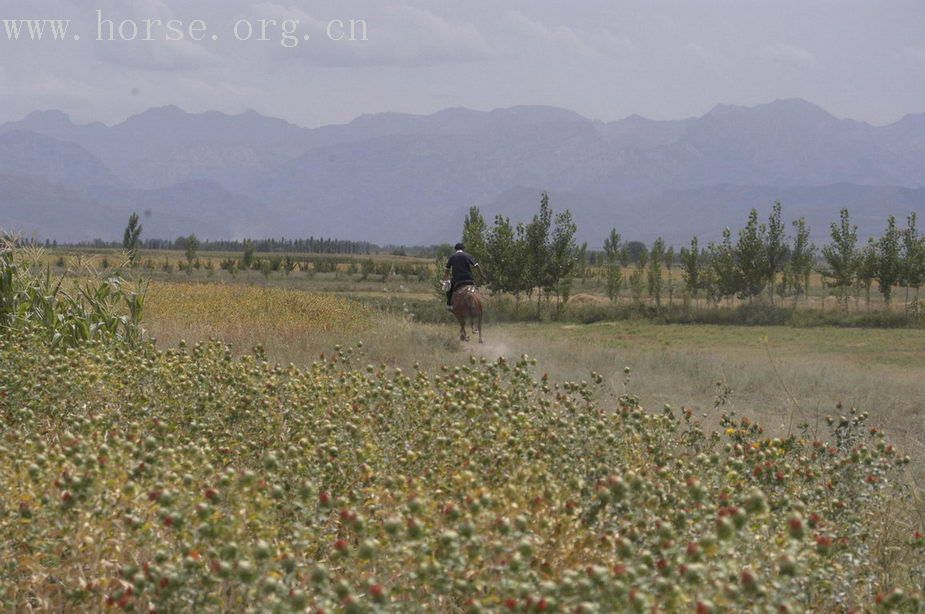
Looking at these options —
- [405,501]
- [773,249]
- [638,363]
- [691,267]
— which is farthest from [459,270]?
[691,267]

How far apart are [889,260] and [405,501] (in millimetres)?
49485

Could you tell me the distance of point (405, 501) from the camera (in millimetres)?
4449

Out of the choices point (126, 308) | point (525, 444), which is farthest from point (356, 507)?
point (126, 308)

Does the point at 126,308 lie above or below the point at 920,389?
above

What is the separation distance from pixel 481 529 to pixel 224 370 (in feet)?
14.9

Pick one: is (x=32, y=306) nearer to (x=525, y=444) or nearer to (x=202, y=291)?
(x=525, y=444)

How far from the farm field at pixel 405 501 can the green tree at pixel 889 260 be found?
137 ft

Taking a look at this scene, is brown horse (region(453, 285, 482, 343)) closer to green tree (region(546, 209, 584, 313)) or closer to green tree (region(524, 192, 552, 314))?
green tree (region(524, 192, 552, 314))

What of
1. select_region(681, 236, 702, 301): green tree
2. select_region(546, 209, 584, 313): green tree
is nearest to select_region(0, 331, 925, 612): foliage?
select_region(546, 209, 584, 313): green tree

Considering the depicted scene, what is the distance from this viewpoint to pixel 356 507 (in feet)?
15.4

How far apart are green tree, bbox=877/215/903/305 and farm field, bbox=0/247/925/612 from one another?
41862 mm

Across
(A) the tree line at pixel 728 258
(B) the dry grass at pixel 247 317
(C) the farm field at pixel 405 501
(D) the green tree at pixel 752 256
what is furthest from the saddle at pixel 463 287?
(D) the green tree at pixel 752 256

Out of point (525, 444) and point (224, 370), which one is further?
point (224, 370)

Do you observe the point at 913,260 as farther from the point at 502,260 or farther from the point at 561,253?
the point at 502,260
